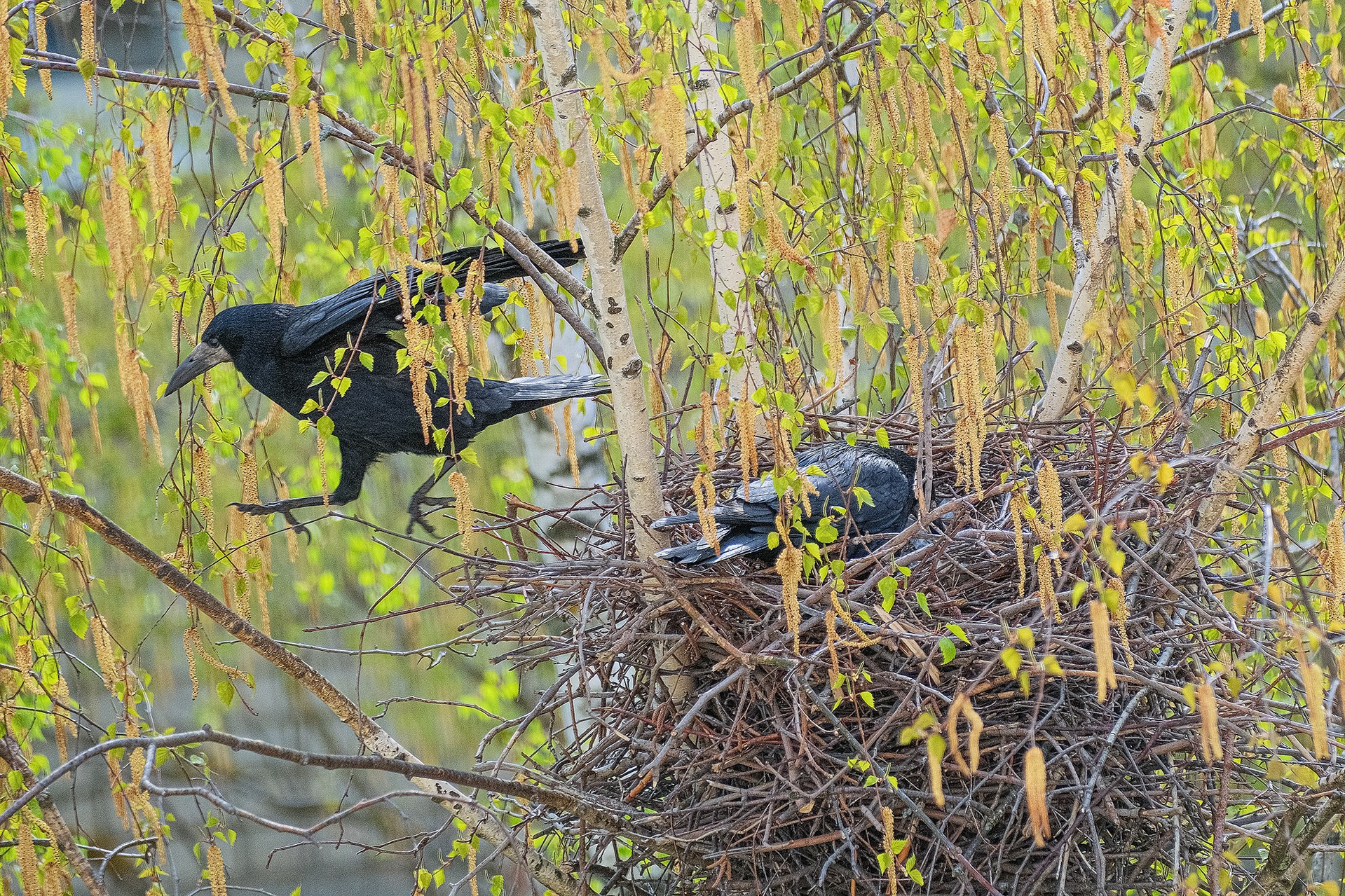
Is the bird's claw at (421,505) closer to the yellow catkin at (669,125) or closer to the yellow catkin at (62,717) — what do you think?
the yellow catkin at (62,717)

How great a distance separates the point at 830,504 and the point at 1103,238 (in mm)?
808

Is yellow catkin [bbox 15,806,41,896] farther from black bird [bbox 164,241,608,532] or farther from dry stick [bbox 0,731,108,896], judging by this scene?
black bird [bbox 164,241,608,532]

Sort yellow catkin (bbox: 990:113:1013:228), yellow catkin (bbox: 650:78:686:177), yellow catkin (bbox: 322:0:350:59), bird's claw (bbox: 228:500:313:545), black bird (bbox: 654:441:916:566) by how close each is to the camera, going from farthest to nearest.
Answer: bird's claw (bbox: 228:500:313:545) < black bird (bbox: 654:441:916:566) < yellow catkin (bbox: 322:0:350:59) < yellow catkin (bbox: 990:113:1013:228) < yellow catkin (bbox: 650:78:686:177)

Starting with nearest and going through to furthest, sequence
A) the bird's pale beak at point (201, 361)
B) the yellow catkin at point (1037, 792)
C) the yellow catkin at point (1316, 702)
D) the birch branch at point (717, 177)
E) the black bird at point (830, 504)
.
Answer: the yellow catkin at point (1316, 702) < the yellow catkin at point (1037, 792) < the black bird at point (830, 504) < the birch branch at point (717, 177) < the bird's pale beak at point (201, 361)

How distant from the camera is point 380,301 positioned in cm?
279

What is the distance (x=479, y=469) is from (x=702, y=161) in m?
2.53

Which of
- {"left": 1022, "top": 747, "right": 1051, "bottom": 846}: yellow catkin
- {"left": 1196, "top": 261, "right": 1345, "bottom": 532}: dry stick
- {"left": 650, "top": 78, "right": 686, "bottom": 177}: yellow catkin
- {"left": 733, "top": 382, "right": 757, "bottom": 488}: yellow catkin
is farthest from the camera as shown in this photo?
{"left": 1196, "top": 261, "right": 1345, "bottom": 532}: dry stick

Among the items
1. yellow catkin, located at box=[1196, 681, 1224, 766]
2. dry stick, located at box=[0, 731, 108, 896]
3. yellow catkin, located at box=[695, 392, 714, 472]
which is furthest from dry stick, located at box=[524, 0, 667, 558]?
dry stick, located at box=[0, 731, 108, 896]

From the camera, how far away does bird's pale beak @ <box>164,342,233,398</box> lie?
10.5 ft

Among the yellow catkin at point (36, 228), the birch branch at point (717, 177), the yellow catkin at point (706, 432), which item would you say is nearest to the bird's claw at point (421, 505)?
the birch branch at point (717, 177)

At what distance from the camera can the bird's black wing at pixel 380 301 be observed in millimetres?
2674

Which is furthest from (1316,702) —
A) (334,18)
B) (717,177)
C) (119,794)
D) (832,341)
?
(119,794)

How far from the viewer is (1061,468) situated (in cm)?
288

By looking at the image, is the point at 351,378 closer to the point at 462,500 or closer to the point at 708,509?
the point at 462,500
